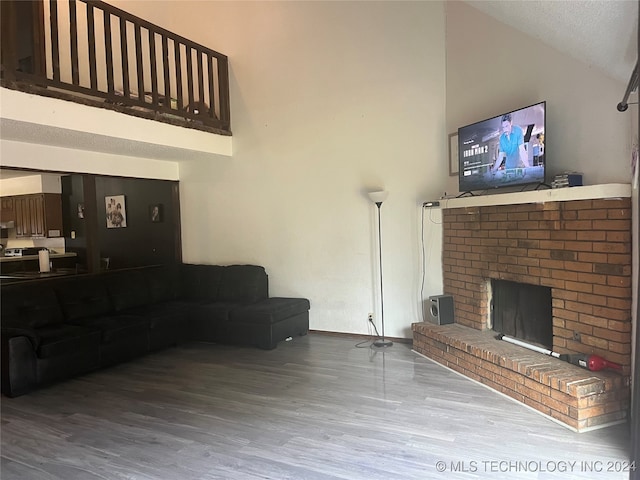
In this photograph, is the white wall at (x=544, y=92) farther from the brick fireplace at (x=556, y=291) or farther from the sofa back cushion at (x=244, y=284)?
the sofa back cushion at (x=244, y=284)

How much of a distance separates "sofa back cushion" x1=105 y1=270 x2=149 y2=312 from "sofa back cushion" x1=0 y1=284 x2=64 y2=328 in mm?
622

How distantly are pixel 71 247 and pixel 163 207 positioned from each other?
1297mm

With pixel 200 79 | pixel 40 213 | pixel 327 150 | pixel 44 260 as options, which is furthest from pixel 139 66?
pixel 40 213

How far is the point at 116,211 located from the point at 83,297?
1732 mm

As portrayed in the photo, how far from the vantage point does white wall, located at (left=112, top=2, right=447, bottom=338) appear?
16.0 ft

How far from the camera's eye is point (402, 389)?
12.1ft

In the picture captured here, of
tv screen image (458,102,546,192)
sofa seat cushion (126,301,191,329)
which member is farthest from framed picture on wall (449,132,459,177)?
sofa seat cushion (126,301,191,329)

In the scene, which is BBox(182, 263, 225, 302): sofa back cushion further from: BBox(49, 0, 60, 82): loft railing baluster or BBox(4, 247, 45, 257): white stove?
BBox(49, 0, 60, 82): loft railing baluster

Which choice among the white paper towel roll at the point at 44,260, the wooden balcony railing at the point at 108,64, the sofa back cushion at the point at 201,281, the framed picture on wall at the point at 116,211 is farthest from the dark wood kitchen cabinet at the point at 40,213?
the sofa back cushion at the point at 201,281

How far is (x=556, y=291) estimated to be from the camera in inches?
139

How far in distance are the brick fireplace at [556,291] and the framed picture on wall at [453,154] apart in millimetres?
428

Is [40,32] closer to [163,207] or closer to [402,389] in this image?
[163,207]

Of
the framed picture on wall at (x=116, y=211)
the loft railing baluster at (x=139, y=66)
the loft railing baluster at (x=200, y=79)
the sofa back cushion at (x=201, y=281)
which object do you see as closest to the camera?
the loft railing baluster at (x=139, y=66)

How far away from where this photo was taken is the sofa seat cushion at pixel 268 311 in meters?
4.91
